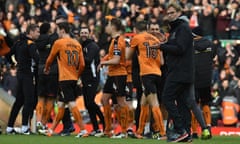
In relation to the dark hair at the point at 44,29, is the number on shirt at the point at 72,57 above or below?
below

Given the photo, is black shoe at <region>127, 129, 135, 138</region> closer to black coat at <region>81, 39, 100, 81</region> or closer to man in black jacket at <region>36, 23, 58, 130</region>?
black coat at <region>81, 39, 100, 81</region>

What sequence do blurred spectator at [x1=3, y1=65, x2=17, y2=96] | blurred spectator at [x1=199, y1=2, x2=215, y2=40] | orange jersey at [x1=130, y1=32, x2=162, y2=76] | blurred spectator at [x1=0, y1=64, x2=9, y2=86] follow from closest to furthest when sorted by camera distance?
orange jersey at [x1=130, y1=32, x2=162, y2=76] → blurred spectator at [x1=3, y1=65, x2=17, y2=96] → blurred spectator at [x1=0, y1=64, x2=9, y2=86] → blurred spectator at [x1=199, y1=2, x2=215, y2=40]

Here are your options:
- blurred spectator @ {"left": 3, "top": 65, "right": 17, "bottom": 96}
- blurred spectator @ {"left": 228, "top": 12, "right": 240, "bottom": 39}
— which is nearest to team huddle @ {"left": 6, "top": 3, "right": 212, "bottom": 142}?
blurred spectator @ {"left": 3, "top": 65, "right": 17, "bottom": 96}

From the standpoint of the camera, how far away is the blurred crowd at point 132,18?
89.3 ft

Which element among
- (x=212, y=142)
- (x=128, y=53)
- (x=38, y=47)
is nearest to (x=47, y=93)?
(x=38, y=47)

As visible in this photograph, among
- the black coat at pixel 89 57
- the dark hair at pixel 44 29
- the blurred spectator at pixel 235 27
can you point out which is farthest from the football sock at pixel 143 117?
the blurred spectator at pixel 235 27

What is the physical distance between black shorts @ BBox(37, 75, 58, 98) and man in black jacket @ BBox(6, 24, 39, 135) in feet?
0.78

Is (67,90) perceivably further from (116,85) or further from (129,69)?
(129,69)

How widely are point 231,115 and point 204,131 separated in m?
8.89

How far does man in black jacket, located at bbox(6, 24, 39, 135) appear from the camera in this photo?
19.3 metres

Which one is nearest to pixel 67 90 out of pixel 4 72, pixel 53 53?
pixel 53 53

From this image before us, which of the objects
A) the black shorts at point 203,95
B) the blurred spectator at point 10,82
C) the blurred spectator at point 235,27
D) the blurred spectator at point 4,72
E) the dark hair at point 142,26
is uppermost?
the dark hair at point 142,26

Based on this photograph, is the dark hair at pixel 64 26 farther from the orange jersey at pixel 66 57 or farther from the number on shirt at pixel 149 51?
the number on shirt at pixel 149 51

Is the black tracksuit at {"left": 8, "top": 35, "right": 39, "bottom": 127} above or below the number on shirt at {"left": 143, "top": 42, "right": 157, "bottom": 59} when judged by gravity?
below
